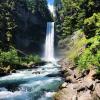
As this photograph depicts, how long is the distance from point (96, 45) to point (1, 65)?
18.7 m

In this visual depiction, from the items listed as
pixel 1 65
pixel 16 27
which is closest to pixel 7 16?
pixel 16 27

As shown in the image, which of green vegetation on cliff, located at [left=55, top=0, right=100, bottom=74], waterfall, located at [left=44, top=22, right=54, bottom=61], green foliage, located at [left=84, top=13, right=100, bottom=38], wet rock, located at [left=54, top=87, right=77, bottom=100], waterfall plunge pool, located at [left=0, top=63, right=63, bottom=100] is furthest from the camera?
waterfall, located at [left=44, top=22, right=54, bottom=61]

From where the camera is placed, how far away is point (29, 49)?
7119cm

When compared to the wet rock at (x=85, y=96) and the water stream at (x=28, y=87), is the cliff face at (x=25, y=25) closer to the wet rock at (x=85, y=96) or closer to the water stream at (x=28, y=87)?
the water stream at (x=28, y=87)

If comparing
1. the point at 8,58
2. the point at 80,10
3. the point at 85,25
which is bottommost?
the point at 8,58

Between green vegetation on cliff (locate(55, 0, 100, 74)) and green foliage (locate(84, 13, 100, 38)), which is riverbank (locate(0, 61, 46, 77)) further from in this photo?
green foliage (locate(84, 13, 100, 38))

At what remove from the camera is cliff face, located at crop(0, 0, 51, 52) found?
214 ft

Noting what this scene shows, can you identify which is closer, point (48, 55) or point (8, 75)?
point (8, 75)

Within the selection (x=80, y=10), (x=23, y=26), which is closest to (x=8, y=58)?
(x=80, y=10)

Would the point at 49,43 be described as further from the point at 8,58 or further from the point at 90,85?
the point at 90,85

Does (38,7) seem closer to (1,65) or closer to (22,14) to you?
(22,14)

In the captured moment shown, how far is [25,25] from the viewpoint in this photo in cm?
7044

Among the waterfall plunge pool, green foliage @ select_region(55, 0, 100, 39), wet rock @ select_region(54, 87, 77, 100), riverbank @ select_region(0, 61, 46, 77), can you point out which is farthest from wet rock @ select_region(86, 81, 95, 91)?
riverbank @ select_region(0, 61, 46, 77)

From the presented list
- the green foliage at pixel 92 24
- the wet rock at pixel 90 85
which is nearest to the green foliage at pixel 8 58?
the green foliage at pixel 92 24
